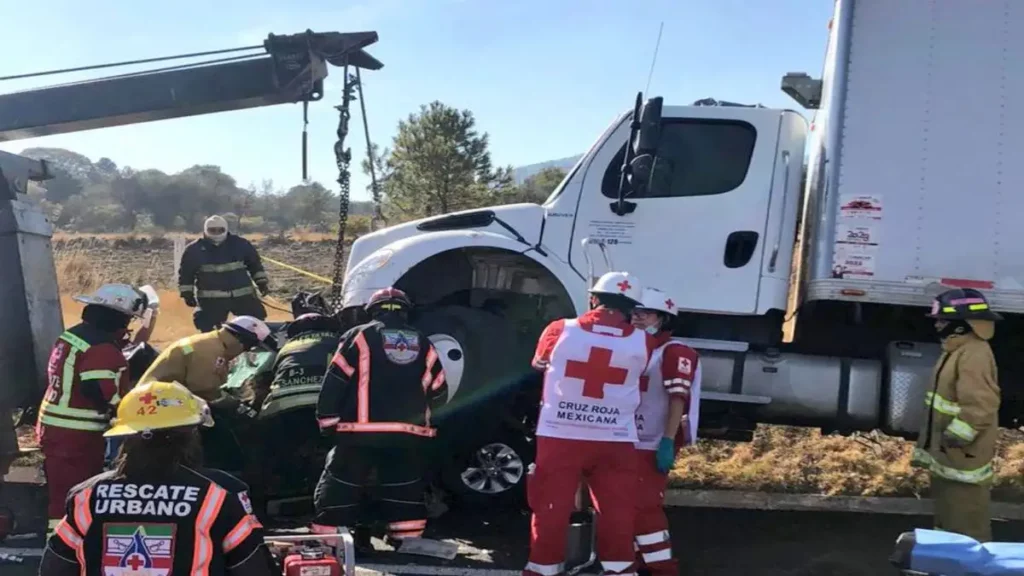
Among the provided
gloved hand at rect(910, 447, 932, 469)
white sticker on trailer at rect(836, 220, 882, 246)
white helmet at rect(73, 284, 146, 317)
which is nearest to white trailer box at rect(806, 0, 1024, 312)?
white sticker on trailer at rect(836, 220, 882, 246)

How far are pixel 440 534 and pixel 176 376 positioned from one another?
1.91 metres

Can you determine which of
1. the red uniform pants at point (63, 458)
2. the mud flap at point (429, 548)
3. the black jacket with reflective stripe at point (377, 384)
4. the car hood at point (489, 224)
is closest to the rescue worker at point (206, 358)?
the red uniform pants at point (63, 458)

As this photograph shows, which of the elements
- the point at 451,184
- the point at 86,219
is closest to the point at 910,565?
the point at 451,184

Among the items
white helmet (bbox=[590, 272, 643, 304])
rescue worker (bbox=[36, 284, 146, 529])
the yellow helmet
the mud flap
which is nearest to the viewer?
the yellow helmet

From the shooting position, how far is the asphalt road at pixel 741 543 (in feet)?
17.1

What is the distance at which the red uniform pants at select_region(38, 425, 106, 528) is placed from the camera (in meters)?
5.04

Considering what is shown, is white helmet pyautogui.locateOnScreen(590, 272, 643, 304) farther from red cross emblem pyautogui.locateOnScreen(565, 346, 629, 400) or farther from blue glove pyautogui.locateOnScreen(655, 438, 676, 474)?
blue glove pyautogui.locateOnScreen(655, 438, 676, 474)

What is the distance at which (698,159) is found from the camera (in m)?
6.18

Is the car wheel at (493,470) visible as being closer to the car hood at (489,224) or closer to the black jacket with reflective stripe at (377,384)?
the black jacket with reflective stripe at (377,384)

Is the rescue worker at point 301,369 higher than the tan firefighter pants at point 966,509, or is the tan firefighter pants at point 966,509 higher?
the rescue worker at point 301,369

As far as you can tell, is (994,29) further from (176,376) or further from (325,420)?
(176,376)

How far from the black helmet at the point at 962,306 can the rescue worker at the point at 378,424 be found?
9.58ft

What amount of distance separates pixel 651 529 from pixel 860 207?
2458 millimetres

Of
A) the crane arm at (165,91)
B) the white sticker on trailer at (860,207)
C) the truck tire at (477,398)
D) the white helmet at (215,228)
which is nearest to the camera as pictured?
the white sticker on trailer at (860,207)
